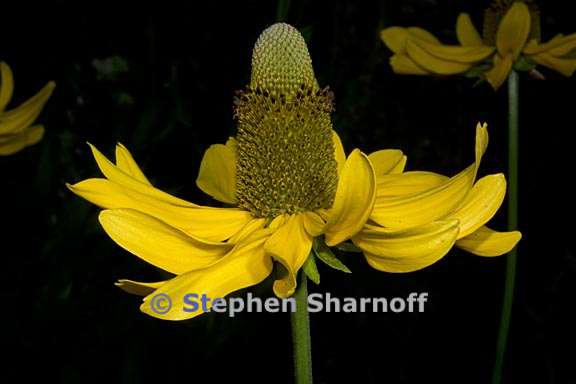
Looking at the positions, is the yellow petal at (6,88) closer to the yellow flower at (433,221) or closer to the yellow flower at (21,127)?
→ the yellow flower at (21,127)

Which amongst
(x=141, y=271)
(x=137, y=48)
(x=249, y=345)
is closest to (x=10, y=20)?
(x=137, y=48)

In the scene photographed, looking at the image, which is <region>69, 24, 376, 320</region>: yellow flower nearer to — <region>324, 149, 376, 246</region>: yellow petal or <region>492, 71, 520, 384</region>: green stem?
<region>324, 149, 376, 246</region>: yellow petal

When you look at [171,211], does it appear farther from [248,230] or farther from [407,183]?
[407,183]

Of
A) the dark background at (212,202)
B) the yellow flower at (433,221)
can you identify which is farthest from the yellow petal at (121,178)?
the dark background at (212,202)

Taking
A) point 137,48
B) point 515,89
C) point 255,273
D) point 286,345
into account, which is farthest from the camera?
point 137,48

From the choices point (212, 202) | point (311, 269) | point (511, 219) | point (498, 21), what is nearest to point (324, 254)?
point (311, 269)

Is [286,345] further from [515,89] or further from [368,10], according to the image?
[368,10]

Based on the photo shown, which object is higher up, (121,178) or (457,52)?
(457,52)
